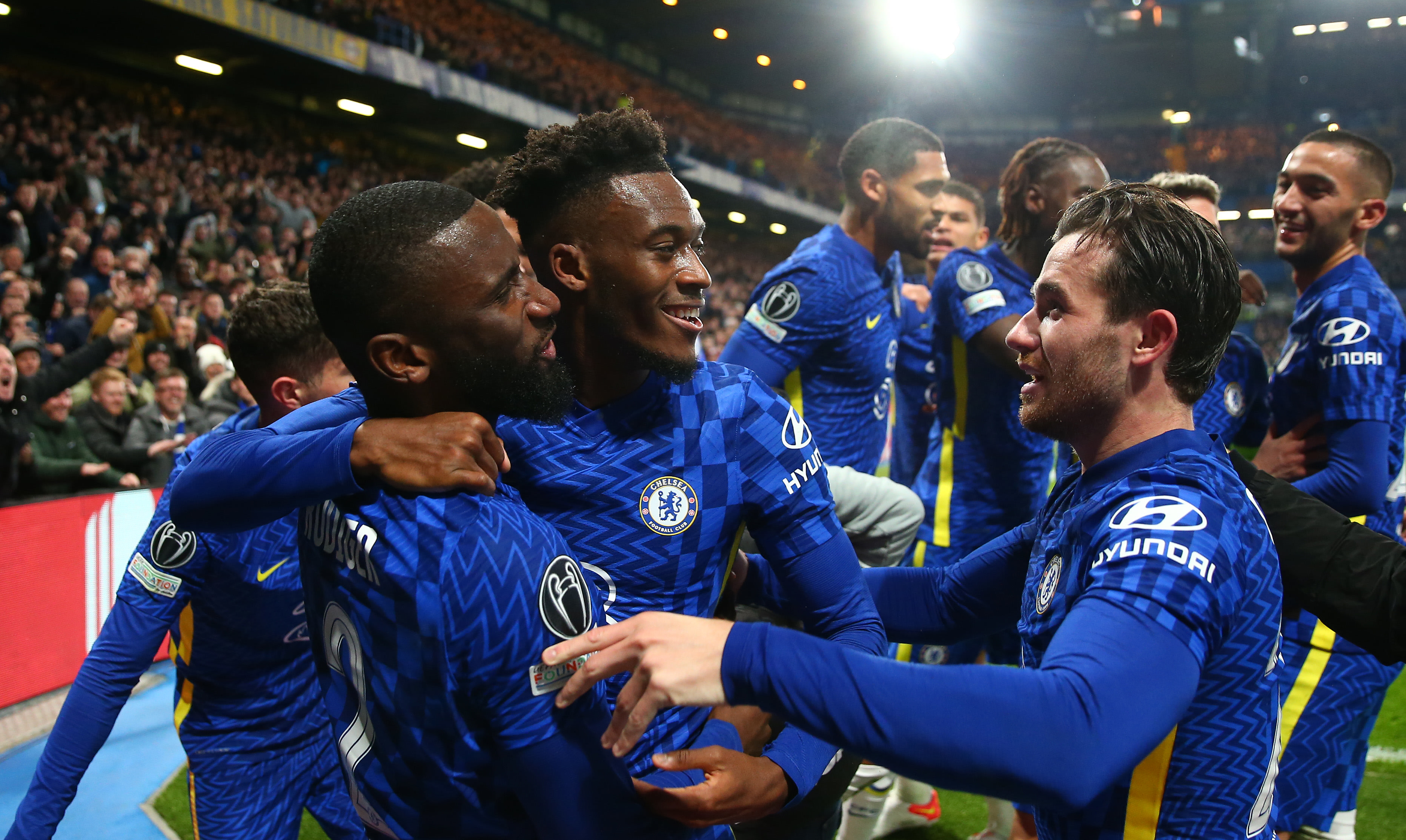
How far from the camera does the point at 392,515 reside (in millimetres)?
1433

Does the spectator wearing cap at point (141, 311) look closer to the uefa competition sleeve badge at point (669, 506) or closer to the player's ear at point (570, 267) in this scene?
the player's ear at point (570, 267)

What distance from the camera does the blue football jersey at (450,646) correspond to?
52.4 inches

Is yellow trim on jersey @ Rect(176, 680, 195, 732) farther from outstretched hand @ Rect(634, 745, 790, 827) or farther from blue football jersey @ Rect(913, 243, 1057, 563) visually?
blue football jersey @ Rect(913, 243, 1057, 563)

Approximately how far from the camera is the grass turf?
4035 mm

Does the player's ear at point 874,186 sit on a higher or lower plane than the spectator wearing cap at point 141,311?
higher

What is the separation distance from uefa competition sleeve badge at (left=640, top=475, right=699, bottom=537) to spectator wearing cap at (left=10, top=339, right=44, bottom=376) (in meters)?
6.83

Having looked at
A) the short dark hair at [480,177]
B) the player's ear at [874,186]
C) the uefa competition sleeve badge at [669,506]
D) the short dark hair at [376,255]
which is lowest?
the uefa competition sleeve badge at [669,506]

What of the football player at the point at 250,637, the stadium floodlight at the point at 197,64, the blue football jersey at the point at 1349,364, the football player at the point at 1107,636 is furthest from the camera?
the stadium floodlight at the point at 197,64

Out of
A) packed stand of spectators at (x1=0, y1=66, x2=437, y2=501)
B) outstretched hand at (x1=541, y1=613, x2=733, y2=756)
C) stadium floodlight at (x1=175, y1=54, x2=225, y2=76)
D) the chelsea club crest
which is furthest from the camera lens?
stadium floodlight at (x1=175, y1=54, x2=225, y2=76)

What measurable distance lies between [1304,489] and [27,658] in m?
6.69

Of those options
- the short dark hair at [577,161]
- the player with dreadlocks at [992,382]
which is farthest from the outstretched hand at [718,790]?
the player with dreadlocks at [992,382]

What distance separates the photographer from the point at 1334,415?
3.02 m

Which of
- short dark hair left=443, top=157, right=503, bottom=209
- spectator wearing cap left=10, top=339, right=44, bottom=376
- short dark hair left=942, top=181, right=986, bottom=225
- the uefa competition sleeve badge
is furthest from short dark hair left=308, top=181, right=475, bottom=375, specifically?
spectator wearing cap left=10, top=339, right=44, bottom=376

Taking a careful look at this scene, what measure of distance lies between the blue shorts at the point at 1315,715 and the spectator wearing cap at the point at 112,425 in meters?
8.07
